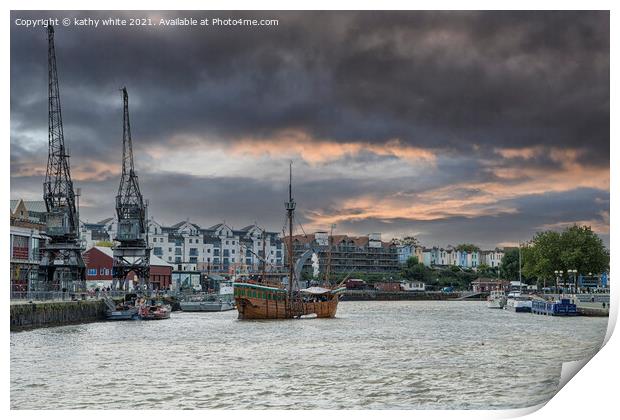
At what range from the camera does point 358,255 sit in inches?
4077

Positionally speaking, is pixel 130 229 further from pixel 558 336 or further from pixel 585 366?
pixel 585 366

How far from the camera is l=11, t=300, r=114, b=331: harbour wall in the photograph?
102 feet

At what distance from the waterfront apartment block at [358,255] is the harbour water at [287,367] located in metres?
58.8

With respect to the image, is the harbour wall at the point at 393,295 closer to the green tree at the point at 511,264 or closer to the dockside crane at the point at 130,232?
the green tree at the point at 511,264

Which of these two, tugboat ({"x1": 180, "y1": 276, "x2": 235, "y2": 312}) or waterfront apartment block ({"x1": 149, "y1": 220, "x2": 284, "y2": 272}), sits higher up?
waterfront apartment block ({"x1": 149, "y1": 220, "x2": 284, "y2": 272})

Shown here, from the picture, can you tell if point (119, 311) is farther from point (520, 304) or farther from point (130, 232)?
point (520, 304)

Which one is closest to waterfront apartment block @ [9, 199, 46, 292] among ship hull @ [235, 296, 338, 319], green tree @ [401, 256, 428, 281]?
ship hull @ [235, 296, 338, 319]

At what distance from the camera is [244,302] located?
145 ft

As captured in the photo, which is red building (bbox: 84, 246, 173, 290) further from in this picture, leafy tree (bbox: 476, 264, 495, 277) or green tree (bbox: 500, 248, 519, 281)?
leafy tree (bbox: 476, 264, 495, 277)

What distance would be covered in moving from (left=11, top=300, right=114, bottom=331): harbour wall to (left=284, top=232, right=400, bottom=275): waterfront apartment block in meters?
50.0

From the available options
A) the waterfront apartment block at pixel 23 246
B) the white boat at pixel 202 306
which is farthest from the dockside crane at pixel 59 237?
the white boat at pixel 202 306

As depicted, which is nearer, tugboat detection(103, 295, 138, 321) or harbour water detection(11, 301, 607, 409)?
harbour water detection(11, 301, 607, 409)

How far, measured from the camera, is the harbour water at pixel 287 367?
17.0 metres
